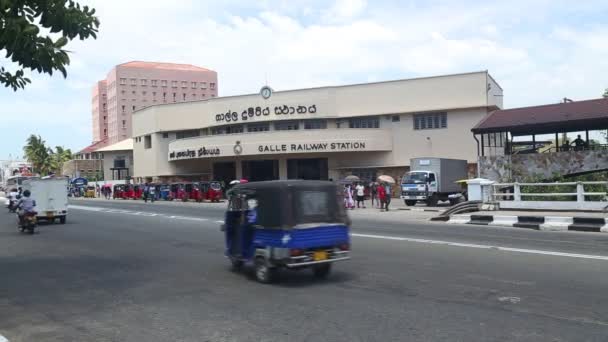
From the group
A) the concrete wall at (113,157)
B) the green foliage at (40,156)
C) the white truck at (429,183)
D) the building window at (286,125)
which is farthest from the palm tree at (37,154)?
the white truck at (429,183)

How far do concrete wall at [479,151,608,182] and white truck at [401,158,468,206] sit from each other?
238 centimetres

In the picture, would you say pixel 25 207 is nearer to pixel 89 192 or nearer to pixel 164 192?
pixel 164 192

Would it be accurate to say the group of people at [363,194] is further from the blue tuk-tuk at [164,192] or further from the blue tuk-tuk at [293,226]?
the blue tuk-tuk at [164,192]

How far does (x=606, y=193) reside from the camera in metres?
20.9

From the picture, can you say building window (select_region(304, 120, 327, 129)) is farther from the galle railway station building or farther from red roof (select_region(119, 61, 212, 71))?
red roof (select_region(119, 61, 212, 71))

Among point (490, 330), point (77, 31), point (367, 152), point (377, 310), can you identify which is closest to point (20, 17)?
point (77, 31)

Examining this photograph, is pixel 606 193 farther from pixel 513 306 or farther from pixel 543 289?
pixel 513 306

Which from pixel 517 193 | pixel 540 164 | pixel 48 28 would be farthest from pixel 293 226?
pixel 540 164

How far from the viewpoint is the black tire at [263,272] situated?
10.2 meters

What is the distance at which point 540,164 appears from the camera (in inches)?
1277

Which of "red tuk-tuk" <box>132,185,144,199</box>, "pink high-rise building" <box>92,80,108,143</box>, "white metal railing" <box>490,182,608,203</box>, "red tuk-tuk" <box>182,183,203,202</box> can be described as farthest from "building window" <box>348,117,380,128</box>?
"pink high-rise building" <box>92,80,108,143</box>

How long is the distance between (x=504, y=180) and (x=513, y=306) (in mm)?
26992

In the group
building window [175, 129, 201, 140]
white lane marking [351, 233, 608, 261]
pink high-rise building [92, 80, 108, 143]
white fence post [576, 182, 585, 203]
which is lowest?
white lane marking [351, 233, 608, 261]

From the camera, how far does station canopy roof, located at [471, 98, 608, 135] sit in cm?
3177
